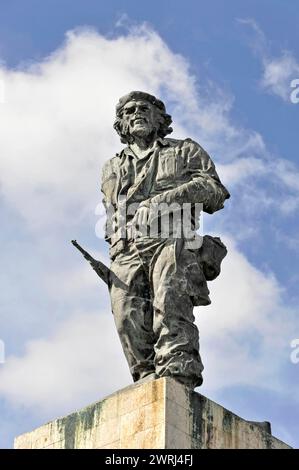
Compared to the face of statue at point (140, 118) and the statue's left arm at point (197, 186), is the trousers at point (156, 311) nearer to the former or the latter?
the statue's left arm at point (197, 186)

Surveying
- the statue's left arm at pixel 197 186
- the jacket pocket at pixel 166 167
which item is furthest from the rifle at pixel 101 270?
the jacket pocket at pixel 166 167

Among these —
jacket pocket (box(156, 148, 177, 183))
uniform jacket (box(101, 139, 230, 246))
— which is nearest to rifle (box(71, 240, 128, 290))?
uniform jacket (box(101, 139, 230, 246))

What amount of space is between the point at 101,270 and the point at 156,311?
3.87 feet

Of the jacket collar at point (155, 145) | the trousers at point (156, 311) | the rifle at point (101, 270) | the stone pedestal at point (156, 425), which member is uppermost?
the jacket collar at point (155, 145)

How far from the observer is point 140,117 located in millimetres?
16031

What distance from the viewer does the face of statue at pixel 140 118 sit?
631 inches

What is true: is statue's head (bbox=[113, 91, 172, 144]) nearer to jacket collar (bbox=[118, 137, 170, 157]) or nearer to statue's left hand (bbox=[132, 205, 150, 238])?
jacket collar (bbox=[118, 137, 170, 157])

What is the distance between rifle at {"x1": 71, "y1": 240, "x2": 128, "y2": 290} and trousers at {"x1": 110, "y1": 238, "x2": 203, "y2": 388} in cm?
7

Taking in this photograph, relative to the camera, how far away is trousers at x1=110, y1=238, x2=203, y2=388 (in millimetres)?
14188

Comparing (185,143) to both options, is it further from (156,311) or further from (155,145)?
(156,311)

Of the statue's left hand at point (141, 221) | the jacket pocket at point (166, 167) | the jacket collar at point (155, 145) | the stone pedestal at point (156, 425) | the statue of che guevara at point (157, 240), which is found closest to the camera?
the stone pedestal at point (156, 425)

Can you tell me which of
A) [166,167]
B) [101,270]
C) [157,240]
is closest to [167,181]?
[166,167]

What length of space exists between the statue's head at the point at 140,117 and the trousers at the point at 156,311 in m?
1.78
